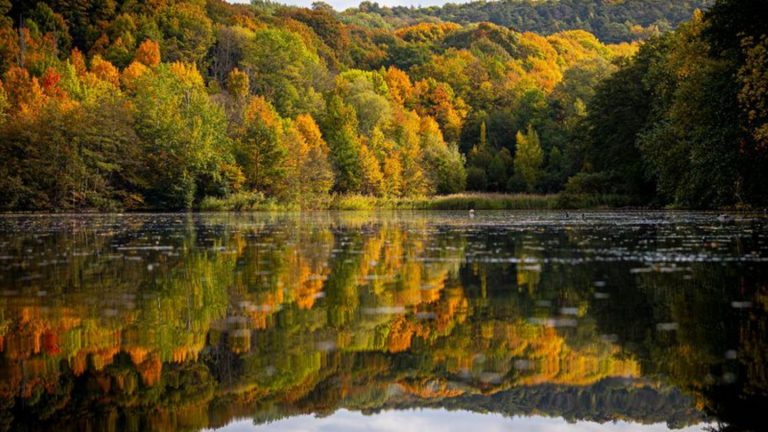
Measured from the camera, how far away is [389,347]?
703 centimetres

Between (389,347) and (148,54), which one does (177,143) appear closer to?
(148,54)

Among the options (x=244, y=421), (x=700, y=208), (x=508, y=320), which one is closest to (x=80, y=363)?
(x=244, y=421)

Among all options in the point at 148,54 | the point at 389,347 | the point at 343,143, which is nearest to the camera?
the point at 389,347

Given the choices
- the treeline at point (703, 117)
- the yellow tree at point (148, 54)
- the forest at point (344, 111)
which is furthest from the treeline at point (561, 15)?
the treeline at point (703, 117)

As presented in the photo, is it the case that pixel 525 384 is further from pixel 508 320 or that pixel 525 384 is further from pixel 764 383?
pixel 508 320

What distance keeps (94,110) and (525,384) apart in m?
59.5

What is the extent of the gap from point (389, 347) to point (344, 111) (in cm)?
7880

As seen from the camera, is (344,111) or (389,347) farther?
(344,111)

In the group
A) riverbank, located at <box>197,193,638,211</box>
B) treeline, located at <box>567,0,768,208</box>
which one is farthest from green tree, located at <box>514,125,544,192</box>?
treeline, located at <box>567,0,768,208</box>

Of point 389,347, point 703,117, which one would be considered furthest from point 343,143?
point 389,347

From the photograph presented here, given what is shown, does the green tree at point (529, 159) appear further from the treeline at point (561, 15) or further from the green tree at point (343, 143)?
the treeline at point (561, 15)

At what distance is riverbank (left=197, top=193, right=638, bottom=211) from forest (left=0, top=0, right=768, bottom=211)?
16.6 inches

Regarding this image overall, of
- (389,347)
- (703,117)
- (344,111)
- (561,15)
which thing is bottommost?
(389,347)

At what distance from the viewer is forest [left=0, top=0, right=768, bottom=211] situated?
35062 mm
